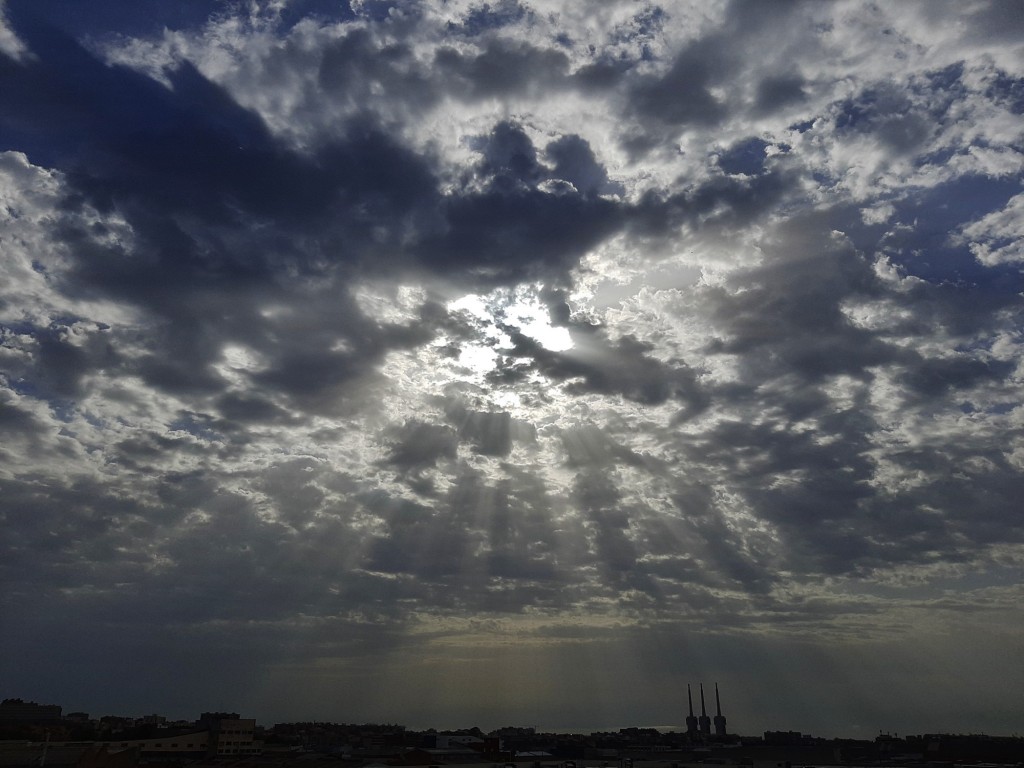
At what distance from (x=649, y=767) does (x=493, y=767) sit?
28.2 metres

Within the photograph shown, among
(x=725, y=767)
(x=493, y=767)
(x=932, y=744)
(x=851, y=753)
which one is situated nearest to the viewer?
(x=493, y=767)

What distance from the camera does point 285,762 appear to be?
112812mm

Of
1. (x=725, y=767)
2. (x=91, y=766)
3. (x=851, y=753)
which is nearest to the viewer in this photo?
(x=91, y=766)

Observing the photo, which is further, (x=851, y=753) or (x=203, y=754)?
(x=851, y=753)

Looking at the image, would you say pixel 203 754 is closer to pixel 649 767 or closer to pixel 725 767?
pixel 649 767

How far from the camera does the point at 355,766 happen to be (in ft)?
334

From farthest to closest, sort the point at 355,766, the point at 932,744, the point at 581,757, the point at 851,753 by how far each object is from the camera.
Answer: the point at 932,744 → the point at 851,753 → the point at 581,757 → the point at 355,766

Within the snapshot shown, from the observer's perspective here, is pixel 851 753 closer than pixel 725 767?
No

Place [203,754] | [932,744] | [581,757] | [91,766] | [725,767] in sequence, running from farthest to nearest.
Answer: [932,744] < [581,757] < [203,754] < [725,767] < [91,766]

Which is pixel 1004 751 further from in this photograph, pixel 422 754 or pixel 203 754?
pixel 203 754

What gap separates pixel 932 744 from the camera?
648 ft

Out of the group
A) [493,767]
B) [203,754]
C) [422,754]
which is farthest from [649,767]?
A: [203,754]

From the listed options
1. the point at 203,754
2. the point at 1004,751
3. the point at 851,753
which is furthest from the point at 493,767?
the point at 1004,751

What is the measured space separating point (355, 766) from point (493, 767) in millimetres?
20175
